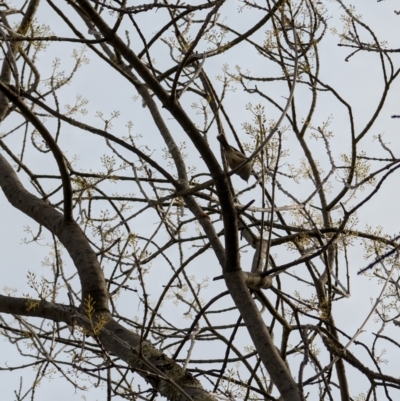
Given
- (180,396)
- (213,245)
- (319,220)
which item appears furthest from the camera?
(319,220)

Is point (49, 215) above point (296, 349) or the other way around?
above

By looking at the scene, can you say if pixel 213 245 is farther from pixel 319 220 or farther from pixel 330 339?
pixel 319 220

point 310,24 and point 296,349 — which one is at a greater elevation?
point 310,24

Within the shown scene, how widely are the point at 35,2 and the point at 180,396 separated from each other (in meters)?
1.94

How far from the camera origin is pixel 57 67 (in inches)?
101

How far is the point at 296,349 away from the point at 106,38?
3.71 feet

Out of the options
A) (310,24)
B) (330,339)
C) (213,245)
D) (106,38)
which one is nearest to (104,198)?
(213,245)

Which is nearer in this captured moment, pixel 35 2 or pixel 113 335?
pixel 113 335

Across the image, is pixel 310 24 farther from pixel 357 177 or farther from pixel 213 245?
pixel 213 245

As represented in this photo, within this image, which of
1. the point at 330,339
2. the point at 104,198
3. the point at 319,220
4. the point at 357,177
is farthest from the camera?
the point at 319,220

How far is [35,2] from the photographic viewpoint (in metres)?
2.46

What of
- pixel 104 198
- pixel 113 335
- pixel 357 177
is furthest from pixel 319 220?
pixel 113 335

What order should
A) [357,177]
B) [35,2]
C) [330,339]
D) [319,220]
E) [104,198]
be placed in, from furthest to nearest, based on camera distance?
[319,220]
[35,2]
[357,177]
[104,198]
[330,339]

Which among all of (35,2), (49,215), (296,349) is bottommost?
(296,349)
